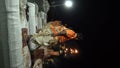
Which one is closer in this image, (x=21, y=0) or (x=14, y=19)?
(x=14, y=19)

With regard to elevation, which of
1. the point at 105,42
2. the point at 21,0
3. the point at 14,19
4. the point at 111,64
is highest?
the point at 21,0

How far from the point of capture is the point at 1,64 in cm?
350

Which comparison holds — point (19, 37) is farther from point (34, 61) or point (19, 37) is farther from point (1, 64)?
point (34, 61)

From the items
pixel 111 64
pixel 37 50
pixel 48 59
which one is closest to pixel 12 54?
pixel 37 50

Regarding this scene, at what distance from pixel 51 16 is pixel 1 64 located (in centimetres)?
834

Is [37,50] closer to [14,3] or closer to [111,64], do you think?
[14,3]

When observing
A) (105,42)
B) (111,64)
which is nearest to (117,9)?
(105,42)

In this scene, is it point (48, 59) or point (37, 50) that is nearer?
point (37, 50)

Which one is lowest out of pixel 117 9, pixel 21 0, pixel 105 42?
pixel 105 42

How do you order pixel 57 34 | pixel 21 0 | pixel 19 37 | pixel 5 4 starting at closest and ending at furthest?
1. pixel 5 4
2. pixel 19 37
3. pixel 57 34
4. pixel 21 0

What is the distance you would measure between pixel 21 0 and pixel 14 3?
1.26 m

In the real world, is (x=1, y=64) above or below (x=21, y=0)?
below

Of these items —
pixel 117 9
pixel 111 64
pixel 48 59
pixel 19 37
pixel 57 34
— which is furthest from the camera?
pixel 117 9

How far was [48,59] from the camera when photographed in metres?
6.00
